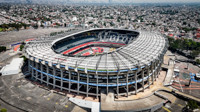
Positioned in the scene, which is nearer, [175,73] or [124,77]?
[124,77]

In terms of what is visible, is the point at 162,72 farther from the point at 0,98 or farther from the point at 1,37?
the point at 1,37

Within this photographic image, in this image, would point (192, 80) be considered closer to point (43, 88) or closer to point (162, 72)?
point (162, 72)

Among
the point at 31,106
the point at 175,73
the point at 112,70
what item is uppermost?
the point at 112,70

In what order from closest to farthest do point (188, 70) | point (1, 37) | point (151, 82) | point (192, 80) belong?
1. point (151, 82)
2. point (192, 80)
3. point (188, 70)
4. point (1, 37)

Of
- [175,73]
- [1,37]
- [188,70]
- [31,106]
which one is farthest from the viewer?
[1,37]

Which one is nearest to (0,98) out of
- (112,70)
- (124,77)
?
(112,70)

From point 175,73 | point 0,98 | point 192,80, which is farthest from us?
point 175,73

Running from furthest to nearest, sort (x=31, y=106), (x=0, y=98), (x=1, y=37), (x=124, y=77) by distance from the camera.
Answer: (x=1, y=37) → (x=124, y=77) → (x=0, y=98) → (x=31, y=106)

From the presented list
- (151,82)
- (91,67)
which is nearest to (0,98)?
(91,67)

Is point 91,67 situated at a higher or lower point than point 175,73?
higher
